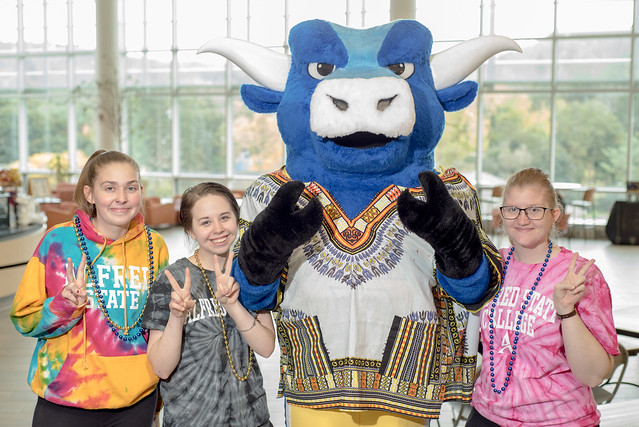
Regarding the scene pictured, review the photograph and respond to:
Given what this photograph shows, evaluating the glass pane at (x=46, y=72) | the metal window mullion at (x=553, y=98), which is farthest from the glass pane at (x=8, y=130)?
the metal window mullion at (x=553, y=98)

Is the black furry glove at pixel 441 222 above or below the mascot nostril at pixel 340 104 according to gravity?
below

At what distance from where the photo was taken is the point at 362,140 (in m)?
1.99

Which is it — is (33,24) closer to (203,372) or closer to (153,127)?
(153,127)

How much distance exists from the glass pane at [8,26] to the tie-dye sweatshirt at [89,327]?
16092 millimetres

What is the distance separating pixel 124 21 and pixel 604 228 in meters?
10.8

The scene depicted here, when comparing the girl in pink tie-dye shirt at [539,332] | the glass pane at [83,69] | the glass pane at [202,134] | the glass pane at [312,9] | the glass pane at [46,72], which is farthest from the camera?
the glass pane at [46,72]

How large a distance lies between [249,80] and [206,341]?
9.96 meters

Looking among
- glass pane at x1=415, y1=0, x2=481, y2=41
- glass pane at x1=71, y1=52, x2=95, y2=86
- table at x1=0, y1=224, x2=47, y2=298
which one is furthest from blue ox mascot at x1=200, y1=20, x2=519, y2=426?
glass pane at x1=71, y1=52, x2=95, y2=86

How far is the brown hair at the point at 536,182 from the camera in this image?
2021 millimetres

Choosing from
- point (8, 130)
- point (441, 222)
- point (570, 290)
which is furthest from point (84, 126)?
point (570, 290)

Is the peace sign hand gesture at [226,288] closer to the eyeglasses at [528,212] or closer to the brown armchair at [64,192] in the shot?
the eyeglasses at [528,212]

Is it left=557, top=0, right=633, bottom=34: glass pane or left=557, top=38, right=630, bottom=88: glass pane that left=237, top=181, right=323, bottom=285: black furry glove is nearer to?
left=557, top=38, right=630, bottom=88: glass pane

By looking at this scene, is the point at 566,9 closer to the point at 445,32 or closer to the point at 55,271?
the point at 445,32

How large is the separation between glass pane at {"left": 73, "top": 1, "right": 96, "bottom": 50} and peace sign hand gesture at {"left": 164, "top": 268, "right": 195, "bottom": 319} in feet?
49.0
